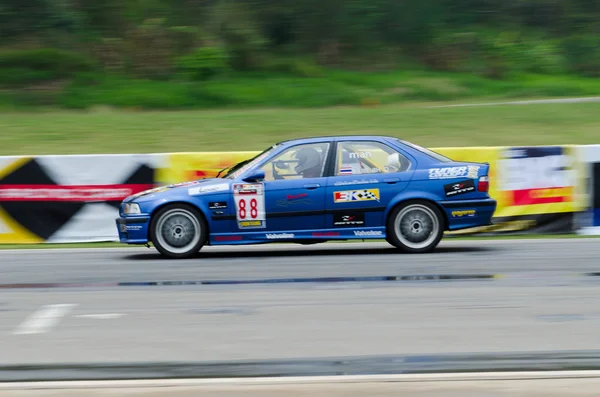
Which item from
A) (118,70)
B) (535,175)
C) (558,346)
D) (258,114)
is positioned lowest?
(558,346)

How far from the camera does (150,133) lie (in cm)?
1992

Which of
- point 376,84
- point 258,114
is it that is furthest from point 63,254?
point 376,84

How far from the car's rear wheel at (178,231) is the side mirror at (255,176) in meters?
0.69

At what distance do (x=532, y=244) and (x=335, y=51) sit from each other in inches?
1016

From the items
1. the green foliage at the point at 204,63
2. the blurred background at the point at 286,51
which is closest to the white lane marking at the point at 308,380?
the blurred background at the point at 286,51

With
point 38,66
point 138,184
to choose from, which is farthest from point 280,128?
point 38,66

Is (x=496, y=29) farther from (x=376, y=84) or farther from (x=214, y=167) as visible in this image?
(x=214, y=167)

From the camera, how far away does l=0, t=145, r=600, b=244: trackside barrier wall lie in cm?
1285

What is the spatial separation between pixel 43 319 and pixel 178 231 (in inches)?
149

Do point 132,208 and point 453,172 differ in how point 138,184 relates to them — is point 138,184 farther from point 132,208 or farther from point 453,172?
point 453,172

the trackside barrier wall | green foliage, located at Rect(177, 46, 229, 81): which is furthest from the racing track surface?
green foliage, located at Rect(177, 46, 229, 81)

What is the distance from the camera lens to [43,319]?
6.63 m

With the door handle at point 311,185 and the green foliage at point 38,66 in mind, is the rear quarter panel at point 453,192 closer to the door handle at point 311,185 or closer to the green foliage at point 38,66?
the door handle at point 311,185

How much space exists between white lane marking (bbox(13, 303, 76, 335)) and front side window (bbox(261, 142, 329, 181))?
367cm
